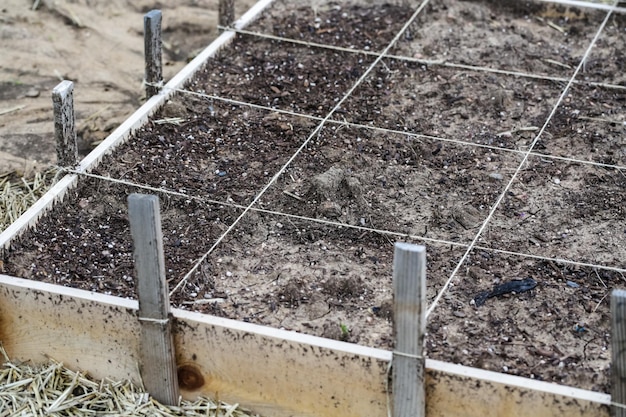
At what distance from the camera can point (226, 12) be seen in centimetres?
650

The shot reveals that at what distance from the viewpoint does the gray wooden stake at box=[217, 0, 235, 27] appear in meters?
6.45

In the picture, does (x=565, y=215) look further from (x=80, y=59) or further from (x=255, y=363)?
(x=80, y=59)

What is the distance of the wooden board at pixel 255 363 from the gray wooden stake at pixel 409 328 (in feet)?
0.21

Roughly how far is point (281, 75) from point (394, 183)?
121 cm

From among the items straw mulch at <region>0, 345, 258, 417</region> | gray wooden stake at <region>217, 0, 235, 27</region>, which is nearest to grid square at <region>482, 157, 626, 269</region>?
straw mulch at <region>0, 345, 258, 417</region>

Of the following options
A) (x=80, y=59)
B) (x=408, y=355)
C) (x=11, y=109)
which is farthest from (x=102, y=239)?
(x=80, y=59)

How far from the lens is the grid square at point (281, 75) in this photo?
5895 mm

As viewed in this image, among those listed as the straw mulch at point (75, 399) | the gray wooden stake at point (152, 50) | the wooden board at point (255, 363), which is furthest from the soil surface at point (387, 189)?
the straw mulch at point (75, 399)

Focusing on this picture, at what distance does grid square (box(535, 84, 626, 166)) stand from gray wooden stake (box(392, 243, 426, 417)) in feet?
6.45

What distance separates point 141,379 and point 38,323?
0.45 meters

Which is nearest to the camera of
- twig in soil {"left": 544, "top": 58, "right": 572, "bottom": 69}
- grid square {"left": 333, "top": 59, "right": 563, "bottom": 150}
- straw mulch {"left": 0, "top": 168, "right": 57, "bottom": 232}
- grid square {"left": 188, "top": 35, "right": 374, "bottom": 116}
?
straw mulch {"left": 0, "top": 168, "right": 57, "bottom": 232}

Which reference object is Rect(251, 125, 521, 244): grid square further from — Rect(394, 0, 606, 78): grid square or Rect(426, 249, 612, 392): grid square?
Rect(394, 0, 606, 78): grid square

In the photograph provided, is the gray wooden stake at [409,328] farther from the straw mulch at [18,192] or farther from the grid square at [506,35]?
the grid square at [506,35]

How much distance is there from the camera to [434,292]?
451 centimetres
